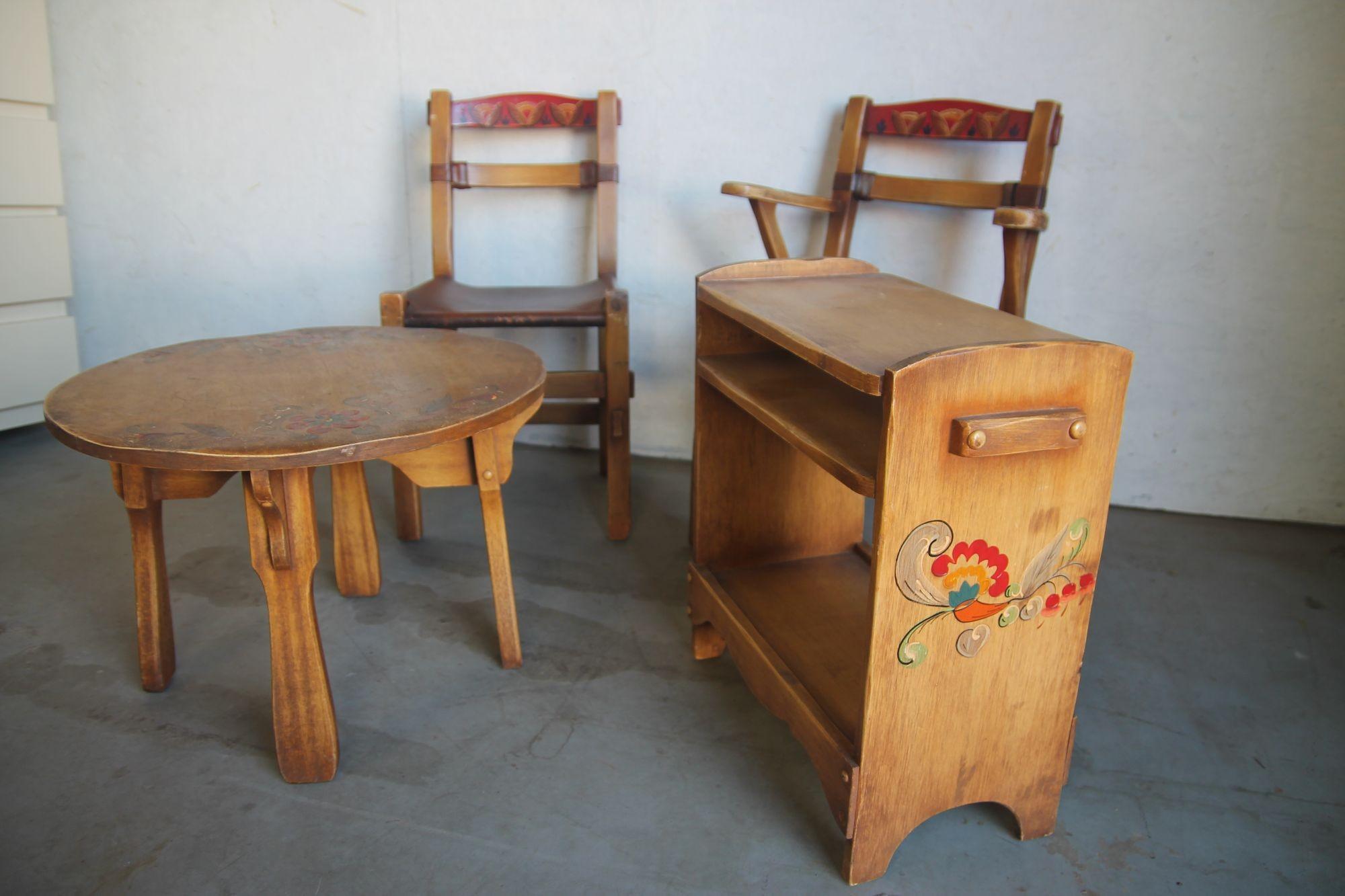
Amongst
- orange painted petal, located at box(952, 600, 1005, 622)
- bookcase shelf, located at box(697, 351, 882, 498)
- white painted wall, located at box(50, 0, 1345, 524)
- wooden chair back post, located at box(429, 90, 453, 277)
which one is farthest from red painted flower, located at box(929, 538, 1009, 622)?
wooden chair back post, located at box(429, 90, 453, 277)

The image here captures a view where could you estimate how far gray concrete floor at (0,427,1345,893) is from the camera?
4.49ft

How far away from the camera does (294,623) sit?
1464mm

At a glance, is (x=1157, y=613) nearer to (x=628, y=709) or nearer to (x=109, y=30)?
(x=628, y=709)

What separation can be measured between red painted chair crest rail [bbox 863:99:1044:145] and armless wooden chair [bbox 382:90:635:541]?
0.78 meters

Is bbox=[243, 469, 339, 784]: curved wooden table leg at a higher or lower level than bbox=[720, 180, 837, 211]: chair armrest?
lower

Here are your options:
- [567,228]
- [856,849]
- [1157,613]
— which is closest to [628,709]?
[856,849]

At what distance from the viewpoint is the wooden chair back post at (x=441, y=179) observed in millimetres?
2705

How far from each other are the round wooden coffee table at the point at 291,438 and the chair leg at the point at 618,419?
447mm

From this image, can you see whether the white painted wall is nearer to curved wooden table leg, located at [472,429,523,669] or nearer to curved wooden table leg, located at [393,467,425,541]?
curved wooden table leg, located at [393,467,425,541]

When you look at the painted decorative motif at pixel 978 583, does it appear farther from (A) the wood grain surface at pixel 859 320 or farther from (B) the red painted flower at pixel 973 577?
(A) the wood grain surface at pixel 859 320

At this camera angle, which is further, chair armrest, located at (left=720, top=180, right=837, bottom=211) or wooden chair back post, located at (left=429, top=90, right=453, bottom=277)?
wooden chair back post, located at (left=429, top=90, right=453, bottom=277)

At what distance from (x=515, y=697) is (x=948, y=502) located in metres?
0.98

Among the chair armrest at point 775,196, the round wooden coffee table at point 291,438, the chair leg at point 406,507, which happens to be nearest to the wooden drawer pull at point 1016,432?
the round wooden coffee table at point 291,438

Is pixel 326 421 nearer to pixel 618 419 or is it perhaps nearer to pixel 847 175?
pixel 618 419
